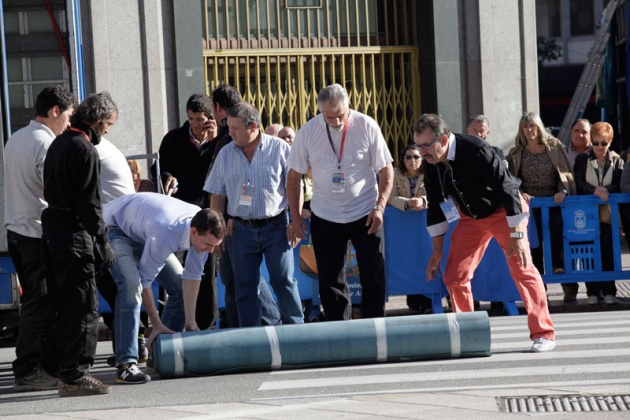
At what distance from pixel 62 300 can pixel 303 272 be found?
4.31m

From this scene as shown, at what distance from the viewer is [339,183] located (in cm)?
916

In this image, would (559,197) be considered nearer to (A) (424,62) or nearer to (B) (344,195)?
(B) (344,195)

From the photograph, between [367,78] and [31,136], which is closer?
[31,136]

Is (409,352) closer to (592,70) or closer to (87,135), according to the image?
→ (87,135)

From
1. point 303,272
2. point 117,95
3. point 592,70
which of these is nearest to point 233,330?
point 303,272

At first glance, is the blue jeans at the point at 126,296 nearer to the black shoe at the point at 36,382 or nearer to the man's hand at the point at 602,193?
the black shoe at the point at 36,382

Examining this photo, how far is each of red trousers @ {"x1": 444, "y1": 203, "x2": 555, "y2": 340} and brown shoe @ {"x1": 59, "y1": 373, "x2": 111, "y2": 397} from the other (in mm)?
2638

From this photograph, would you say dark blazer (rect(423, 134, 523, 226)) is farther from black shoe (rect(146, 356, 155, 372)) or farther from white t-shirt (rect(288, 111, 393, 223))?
black shoe (rect(146, 356, 155, 372))

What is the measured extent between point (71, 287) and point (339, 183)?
2299mm

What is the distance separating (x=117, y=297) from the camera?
27.0 feet

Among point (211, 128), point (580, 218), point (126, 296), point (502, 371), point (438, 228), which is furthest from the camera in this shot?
point (580, 218)

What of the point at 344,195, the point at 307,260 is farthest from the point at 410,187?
the point at 344,195

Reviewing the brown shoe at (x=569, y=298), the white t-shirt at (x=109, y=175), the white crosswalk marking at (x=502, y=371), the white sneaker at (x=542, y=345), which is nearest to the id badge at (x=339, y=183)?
the white crosswalk marking at (x=502, y=371)

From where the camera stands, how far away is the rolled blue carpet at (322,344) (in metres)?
8.31
